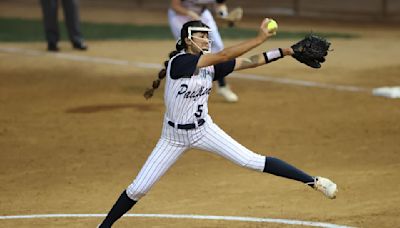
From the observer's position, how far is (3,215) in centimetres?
1000

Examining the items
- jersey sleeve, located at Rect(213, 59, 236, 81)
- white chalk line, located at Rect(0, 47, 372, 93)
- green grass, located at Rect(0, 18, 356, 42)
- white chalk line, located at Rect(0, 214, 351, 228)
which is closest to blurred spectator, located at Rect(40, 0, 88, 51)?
white chalk line, located at Rect(0, 47, 372, 93)

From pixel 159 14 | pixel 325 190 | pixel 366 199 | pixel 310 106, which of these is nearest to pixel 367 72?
pixel 310 106

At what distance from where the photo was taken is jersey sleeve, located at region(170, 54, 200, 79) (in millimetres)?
8539

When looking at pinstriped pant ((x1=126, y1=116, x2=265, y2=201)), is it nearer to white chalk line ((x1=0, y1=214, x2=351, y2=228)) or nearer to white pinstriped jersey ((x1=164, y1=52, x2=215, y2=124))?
white pinstriped jersey ((x1=164, y1=52, x2=215, y2=124))

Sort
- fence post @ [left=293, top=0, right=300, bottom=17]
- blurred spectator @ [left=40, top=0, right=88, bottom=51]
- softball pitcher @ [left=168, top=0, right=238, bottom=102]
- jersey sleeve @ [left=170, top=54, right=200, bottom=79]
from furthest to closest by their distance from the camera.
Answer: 1. fence post @ [left=293, top=0, right=300, bottom=17]
2. blurred spectator @ [left=40, top=0, right=88, bottom=51]
3. softball pitcher @ [left=168, top=0, right=238, bottom=102]
4. jersey sleeve @ [left=170, top=54, right=200, bottom=79]

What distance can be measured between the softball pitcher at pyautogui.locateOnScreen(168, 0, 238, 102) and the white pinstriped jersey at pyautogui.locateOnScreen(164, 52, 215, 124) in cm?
596

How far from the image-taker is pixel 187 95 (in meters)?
8.70

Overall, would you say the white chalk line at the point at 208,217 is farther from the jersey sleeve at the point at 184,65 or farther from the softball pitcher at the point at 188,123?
the jersey sleeve at the point at 184,65

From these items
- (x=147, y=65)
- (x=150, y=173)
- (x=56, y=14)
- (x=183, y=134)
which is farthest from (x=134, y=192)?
(x=56, y=14)

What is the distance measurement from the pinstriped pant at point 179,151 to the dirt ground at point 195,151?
0.83 metres

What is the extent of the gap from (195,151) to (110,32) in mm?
12142

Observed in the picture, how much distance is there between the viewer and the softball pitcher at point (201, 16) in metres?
15.0

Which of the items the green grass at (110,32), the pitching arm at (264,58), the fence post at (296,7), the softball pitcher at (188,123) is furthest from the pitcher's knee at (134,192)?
the fence post at (296,7)

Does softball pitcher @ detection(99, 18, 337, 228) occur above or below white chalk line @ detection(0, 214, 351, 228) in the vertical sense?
above
